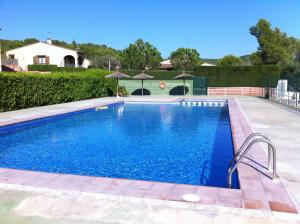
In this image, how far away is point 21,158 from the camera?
789 cm

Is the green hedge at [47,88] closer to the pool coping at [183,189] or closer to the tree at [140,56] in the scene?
the pool coping at [183,189]

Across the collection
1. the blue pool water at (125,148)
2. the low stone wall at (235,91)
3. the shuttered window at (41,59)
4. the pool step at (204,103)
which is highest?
the shuttered window at (41,59)

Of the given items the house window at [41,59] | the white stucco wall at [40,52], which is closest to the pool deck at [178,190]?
the white stucco wall at [40,52]

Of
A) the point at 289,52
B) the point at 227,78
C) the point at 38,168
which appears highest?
the point at 289,52

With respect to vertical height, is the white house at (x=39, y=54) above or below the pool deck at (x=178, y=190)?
above

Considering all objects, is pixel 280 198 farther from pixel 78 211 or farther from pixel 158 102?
pixel 158 102

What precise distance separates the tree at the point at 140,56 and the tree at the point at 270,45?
83.0 feet

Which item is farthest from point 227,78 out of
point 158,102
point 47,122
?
point 47,122

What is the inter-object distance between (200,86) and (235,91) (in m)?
3.55

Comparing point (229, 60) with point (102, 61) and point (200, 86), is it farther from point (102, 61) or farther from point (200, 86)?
point (200, 86)

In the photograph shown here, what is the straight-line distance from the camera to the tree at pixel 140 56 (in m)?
66.8

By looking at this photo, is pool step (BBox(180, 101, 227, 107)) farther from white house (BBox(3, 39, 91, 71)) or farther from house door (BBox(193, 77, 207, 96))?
white house (BBox(3, 39, 91, 71))

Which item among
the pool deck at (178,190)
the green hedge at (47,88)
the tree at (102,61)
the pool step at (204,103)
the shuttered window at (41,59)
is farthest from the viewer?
the tree at (102,61)

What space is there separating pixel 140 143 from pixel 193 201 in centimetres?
553
